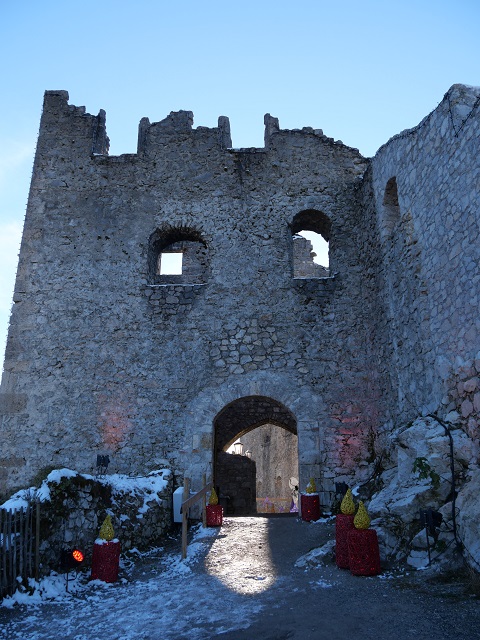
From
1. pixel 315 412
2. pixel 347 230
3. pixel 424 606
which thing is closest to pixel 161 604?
pixel 424 606

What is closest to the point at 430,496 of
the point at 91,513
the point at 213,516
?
the point at 213,516

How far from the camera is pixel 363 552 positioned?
5.46 metres

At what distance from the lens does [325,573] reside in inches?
220

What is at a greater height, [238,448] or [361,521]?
[238,448]

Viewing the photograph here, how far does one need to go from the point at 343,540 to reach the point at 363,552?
34 cm

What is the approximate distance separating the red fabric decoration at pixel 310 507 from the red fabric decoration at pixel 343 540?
249 centimetres

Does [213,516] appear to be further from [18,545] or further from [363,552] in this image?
[18,545]

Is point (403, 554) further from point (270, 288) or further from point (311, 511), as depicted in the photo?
point (270, 288)

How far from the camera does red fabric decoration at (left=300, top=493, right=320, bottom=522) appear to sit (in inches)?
330

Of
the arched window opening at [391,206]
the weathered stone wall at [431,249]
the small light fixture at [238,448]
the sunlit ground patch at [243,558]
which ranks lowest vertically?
the sunlit ground patch at [243,558]

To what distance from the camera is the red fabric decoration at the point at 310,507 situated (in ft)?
27.5

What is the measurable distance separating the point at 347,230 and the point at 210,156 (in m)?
3.39

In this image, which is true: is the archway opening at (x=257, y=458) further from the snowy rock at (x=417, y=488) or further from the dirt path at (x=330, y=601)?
the dirt path at (x=330, y=601)

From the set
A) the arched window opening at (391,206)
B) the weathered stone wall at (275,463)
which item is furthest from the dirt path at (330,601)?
the weathered stone wall at (275,463)
